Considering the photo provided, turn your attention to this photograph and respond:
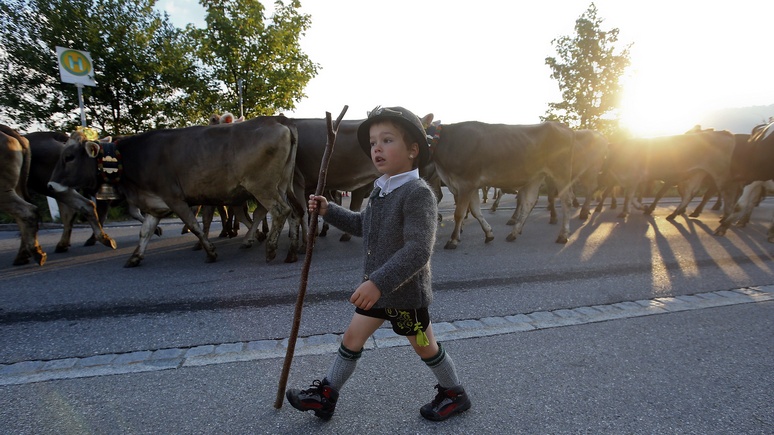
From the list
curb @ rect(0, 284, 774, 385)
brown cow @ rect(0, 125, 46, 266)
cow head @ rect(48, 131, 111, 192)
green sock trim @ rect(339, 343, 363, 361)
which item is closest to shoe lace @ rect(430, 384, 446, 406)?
green sock trim @ rect(339, 343, 363, 361)

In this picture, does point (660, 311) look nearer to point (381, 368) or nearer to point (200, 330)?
point (381, 368)

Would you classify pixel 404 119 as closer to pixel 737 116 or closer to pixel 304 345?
pixel 304 345

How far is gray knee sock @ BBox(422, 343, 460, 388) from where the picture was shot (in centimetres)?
202

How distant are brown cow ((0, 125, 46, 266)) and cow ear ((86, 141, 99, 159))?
988mm

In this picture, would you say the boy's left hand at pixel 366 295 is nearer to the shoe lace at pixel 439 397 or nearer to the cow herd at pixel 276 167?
the shoe lace at pixel 439 397

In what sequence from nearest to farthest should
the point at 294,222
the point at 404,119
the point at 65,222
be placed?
the point at 404,119, the point at 294,222, the point at 65,222

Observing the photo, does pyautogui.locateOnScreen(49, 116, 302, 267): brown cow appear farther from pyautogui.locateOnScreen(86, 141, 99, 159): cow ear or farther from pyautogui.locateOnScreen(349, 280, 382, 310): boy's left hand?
pyautogui.locateOnScreen(349, 280, 382, 310): boy's left hand

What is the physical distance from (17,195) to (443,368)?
6.57 m

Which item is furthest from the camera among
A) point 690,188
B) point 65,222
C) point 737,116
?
point 737,116

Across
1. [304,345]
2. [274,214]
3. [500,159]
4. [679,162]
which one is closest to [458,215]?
[500,159]

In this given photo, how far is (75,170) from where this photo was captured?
17.9 feet

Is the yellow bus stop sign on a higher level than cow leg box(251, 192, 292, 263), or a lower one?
higher

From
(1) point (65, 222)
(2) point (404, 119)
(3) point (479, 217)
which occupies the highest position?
(2) point (404, 119)

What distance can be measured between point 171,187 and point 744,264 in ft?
26.7
